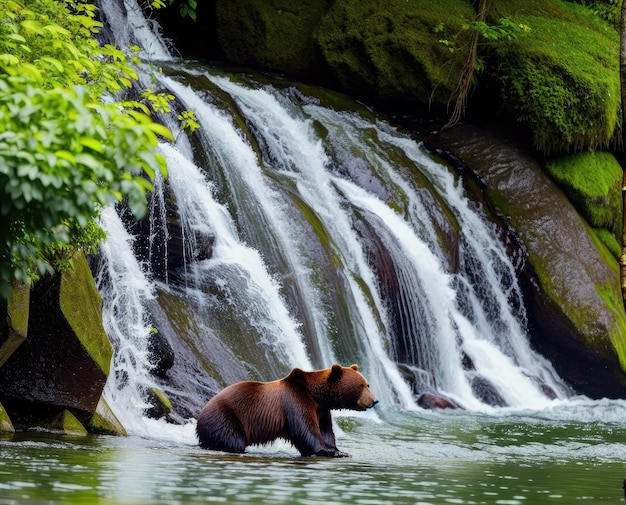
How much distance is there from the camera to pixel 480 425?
1151cm

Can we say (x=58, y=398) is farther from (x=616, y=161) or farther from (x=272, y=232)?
(x=616, y=161)

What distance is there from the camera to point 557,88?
19.5 m

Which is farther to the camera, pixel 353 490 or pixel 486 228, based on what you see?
pixel 486 228

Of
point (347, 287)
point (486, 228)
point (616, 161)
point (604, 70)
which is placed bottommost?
point (347, 287)

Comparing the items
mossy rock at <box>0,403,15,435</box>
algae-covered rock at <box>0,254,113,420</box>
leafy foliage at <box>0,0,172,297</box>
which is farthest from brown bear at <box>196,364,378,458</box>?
leafy foliage at <box>0,0,172,297</box>

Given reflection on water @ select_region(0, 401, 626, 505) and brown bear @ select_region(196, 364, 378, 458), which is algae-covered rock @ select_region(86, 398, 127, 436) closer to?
reflection on water @ select_region(0, 401, 626, 505)

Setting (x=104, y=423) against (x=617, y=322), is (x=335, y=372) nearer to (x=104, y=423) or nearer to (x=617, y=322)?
(x=104, y=423)

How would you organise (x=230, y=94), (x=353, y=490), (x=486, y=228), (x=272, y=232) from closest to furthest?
1. (x=353, y=490)
2. (x=272, y=232)
3. (x=230, y=94)
4. (x=486, y=228)

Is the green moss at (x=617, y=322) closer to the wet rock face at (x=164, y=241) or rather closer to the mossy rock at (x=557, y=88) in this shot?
the mossy rock at (x=557, y=88)

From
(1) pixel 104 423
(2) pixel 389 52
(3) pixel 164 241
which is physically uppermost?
(2) pixel 389 52

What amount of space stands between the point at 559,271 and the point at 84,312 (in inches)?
456

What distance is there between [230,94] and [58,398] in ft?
31.3

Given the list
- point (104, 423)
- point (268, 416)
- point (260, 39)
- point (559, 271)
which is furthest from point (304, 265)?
point (260, 39)

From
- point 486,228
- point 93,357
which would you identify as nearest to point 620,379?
point 486,228
